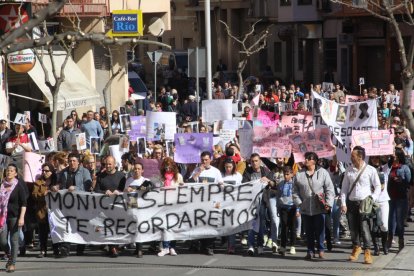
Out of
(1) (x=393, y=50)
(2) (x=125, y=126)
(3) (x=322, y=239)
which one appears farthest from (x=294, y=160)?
(1) (x=393, y=50)

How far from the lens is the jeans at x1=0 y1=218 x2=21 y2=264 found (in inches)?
643

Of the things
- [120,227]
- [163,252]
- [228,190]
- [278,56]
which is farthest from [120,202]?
[278,56]

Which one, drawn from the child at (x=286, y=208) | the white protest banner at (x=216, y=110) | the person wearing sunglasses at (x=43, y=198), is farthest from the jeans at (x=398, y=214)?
the white protest banner at (x=216, y=110)

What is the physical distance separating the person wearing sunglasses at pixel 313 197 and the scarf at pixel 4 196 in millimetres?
3874

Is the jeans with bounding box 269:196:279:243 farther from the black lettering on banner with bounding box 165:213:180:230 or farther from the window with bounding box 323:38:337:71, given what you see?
the window with bounding box 323:38:337:71

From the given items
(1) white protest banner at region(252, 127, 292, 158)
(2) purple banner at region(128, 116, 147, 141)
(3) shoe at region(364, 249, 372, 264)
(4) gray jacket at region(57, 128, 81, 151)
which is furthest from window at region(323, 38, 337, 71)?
(3) shoe at region(364, 249, 372, 264)

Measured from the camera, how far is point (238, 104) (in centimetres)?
3197

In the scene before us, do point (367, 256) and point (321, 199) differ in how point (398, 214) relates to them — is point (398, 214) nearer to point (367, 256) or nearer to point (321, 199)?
point (367, 256)

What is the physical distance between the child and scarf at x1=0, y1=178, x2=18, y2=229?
3779 millimetres

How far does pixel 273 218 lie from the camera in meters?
17.6

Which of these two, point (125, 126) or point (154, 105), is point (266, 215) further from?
point (154, 105)

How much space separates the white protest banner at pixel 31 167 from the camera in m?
18.5

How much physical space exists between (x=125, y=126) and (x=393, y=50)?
2924 cm

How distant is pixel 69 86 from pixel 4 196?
56.5ft
